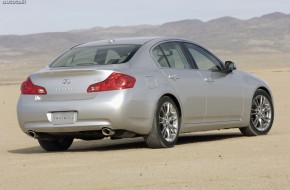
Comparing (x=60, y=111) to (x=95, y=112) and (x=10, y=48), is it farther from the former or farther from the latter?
(x=10, y=48)

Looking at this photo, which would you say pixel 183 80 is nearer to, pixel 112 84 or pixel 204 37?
pixel 112 84

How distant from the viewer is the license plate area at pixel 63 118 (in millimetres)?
10930

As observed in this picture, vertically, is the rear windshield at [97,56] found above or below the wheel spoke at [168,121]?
above

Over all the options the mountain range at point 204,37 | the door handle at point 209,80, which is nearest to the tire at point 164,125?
the door handle at point 209,80

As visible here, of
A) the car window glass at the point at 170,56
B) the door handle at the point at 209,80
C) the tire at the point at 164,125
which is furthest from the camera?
the door handle at the point at 209,80

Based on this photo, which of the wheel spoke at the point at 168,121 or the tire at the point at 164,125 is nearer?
the tire at the point at 164,125

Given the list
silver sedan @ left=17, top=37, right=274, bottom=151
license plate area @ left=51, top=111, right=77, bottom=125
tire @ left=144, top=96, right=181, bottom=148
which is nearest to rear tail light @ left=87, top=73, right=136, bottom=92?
silver sedan @ left=17, top=37, right=274, bottom=151

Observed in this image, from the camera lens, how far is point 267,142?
11594 millimetres

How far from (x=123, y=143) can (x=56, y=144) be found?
1198mm

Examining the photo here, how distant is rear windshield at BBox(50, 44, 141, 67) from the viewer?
1152cm

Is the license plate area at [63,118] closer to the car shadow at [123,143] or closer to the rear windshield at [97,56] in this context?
the rear windshield at [97,56]

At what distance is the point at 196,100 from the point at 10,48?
487ft

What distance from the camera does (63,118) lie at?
1099 cm

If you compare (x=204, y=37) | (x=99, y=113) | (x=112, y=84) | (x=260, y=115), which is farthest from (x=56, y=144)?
(x=204, y=37)
